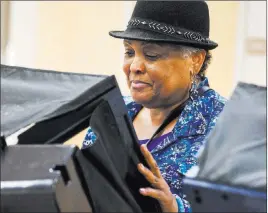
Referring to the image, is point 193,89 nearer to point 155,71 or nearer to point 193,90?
point 193,90

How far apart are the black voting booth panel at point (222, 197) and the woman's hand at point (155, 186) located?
20 cm

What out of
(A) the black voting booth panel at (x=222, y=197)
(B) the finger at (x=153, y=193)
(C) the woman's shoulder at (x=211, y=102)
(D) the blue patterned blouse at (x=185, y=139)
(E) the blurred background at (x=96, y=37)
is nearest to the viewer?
(A) the black voting booth panel at (x=222, y=197)

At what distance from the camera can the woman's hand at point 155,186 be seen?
79 centimetres

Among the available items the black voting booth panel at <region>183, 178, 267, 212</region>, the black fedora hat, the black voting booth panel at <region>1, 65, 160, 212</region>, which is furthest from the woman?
the black voting booth panel at <region>183, 178, 267, 212</region>

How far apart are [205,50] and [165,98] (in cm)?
17

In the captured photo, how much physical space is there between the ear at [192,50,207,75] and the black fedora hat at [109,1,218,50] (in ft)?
0.12

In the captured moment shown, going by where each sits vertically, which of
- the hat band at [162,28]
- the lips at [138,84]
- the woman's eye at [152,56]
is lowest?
the lips at [138,84]

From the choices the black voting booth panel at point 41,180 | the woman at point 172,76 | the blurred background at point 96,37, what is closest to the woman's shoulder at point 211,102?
the woman at point 172,76

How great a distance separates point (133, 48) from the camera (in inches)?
43.4

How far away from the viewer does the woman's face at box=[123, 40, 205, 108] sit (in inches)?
Result: 42.7

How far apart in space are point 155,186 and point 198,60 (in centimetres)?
48

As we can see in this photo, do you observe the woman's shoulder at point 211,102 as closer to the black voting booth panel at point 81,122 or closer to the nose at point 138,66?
the nose at point 138,66

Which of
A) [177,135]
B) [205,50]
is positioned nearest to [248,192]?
[177,135]

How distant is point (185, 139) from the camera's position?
44.2 inches
